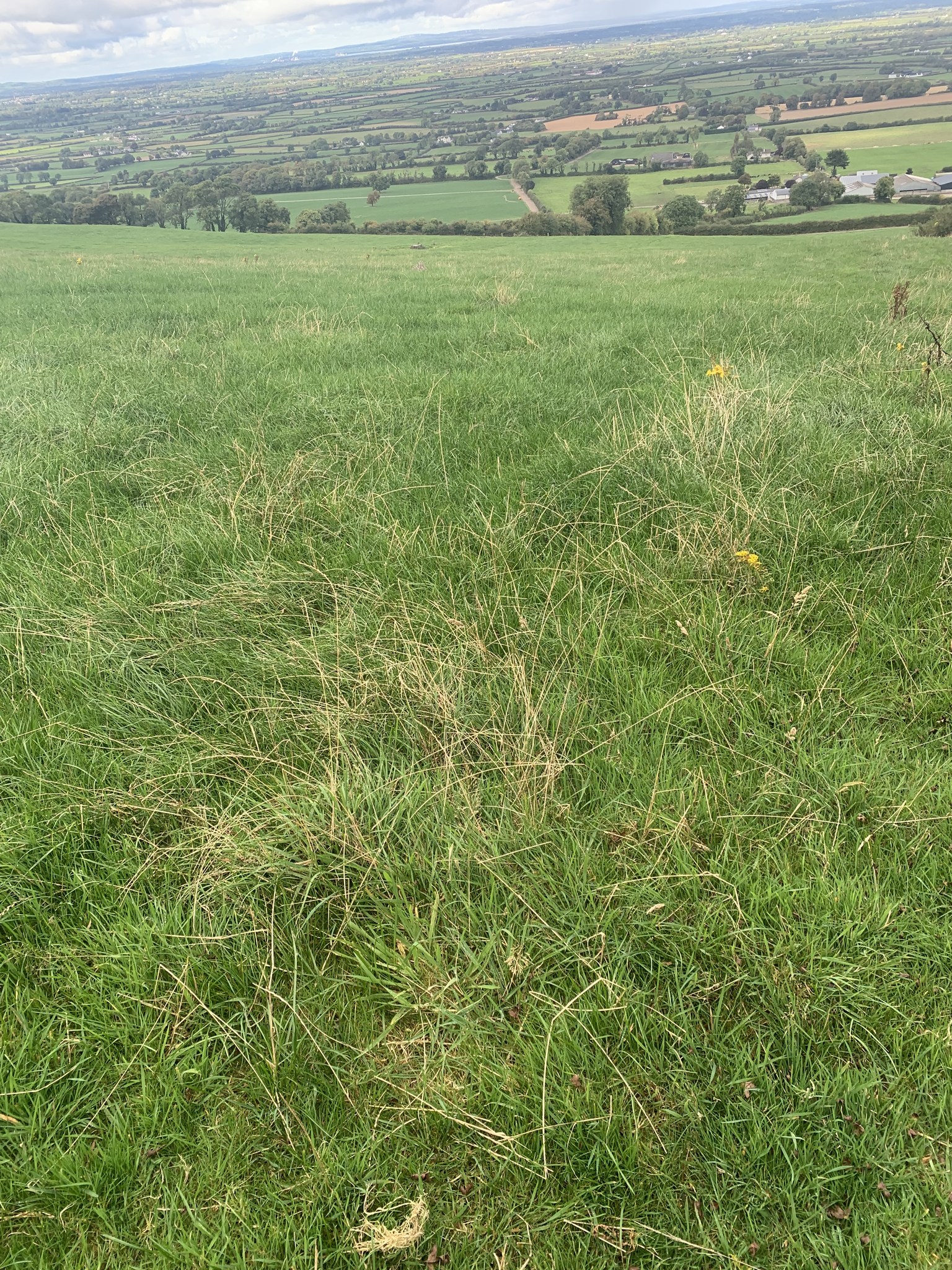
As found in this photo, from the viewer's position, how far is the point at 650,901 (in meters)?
2.05

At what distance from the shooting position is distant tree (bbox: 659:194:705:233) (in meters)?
49.5

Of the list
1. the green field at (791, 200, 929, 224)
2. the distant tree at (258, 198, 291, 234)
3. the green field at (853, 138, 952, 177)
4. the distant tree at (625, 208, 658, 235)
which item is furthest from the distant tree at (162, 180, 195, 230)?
the green field at (853, 138, 952, 177)

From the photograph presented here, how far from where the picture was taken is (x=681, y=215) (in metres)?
50.0

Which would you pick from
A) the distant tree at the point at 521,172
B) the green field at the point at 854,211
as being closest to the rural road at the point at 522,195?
the distant tree at the point at 521,172

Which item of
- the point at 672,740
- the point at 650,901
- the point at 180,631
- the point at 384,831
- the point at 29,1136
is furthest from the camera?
the point at 180,631

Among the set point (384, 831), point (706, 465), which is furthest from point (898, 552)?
point (384, 831)

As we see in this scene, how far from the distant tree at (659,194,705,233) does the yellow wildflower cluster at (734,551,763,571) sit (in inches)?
2204

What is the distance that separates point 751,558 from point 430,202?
8037 centimetres

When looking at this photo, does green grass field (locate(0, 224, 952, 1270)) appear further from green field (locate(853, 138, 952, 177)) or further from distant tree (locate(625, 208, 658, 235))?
green field (locate(853, 138, 952, 177))

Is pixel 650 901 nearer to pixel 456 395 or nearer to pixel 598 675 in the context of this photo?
pixel 598 675

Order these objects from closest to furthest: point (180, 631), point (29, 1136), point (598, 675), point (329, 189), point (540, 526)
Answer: point (29, 1136) < point (598, 675) < point (180, 631) < point (540, 526) < point (329, 189)

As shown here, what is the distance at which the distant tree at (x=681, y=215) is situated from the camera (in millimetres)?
→ 49469

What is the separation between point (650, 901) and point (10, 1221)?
178 cm

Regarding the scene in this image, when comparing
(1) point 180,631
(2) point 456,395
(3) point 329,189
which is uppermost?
(3) point 329,189
